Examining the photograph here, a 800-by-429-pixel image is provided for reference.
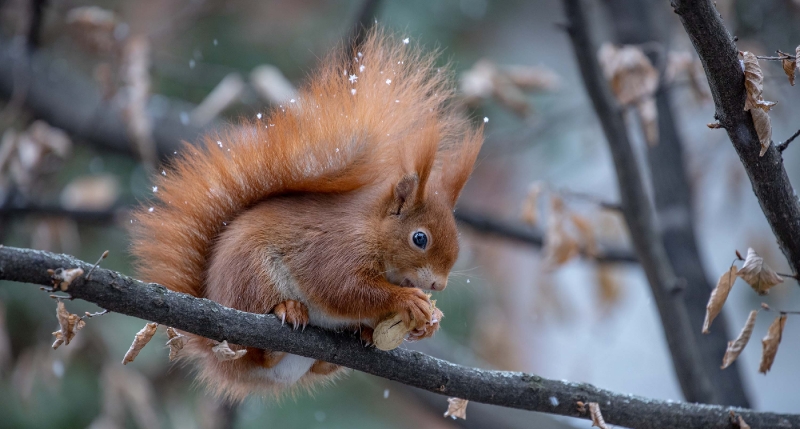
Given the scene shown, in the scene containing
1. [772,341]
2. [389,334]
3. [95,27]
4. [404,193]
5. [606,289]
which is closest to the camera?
[389,334]

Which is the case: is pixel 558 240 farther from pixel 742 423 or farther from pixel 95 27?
pixel 95 27

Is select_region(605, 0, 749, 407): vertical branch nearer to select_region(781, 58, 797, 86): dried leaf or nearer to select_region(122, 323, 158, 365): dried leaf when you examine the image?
select_region(781, 58, 797, 86): dried leaf

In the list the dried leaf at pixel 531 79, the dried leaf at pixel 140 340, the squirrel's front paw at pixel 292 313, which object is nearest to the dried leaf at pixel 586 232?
the dried leaf at pixel 531 79

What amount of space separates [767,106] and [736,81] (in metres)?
0.07

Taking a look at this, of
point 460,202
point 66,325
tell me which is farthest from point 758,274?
point 460,202

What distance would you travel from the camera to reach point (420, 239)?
5.45 feet

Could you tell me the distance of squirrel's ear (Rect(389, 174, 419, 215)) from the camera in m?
1.66

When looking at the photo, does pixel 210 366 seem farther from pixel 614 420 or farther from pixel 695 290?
pixel 695 290

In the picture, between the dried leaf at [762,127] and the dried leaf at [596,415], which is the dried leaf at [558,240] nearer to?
the dried leaf at [596,415]

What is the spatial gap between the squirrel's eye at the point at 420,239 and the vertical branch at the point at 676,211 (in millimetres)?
1660

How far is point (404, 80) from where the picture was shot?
1.73m

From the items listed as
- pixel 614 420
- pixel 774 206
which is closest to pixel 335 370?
pixel 614 420

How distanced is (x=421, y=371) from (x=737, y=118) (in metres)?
0.81

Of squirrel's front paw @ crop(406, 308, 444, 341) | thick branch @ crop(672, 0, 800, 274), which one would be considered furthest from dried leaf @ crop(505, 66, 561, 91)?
squirrel's front paw @ crop(406, 308, 444, 341)
